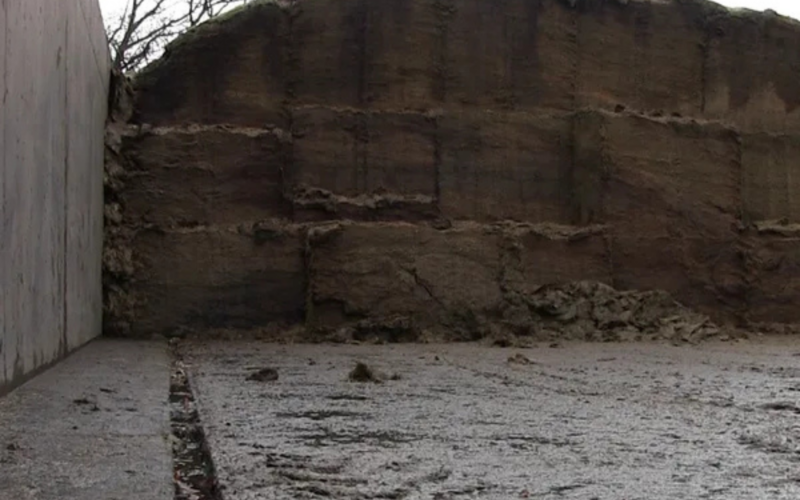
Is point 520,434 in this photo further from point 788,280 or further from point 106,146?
point 788,280

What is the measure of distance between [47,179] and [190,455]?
2.66m

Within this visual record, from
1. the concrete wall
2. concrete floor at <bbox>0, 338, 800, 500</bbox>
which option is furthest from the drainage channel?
the concrete wall

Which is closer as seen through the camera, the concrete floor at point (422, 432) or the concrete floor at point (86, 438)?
the concrete floor at point (86, 438)

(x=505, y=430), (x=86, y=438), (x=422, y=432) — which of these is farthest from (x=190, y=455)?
(x=505, y=430)

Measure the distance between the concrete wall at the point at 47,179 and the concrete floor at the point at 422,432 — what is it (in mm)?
242

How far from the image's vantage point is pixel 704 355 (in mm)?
6625

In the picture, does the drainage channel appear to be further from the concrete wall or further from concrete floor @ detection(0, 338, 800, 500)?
the concrete wall

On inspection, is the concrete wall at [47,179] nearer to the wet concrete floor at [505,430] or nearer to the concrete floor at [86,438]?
the concrete floor at [86,438]

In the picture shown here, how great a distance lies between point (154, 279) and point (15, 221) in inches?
165

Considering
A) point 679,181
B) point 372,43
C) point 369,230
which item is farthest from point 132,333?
point 679,181

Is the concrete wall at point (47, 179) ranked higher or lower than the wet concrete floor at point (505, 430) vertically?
higher

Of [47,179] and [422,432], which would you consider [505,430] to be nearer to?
[422,432]

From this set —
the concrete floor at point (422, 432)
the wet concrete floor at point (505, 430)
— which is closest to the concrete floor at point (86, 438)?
the concrete floor at point (422, 432)

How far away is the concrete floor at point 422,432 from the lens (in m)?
2.27
